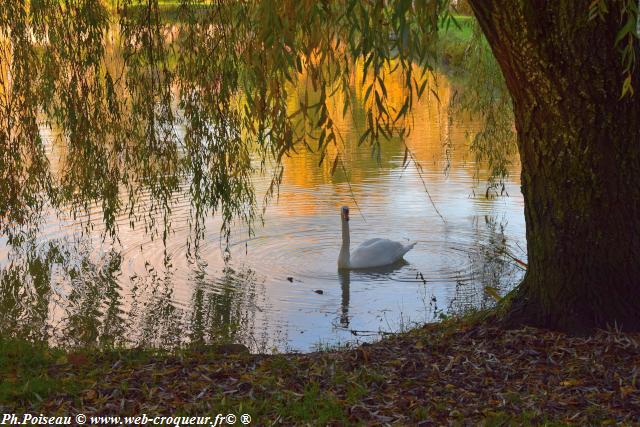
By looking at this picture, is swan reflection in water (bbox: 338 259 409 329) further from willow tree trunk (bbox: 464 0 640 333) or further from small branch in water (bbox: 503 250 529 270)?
willow tree trunk (bbox: 464 0 640 333)

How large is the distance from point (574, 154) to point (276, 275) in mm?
4412

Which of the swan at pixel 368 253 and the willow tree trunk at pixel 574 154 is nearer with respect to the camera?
the willow tree trunk at pixel 574 154

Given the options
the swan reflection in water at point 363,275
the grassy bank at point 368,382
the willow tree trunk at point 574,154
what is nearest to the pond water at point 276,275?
the swan reflection in water at point 363,275

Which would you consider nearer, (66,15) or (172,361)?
(172,361)

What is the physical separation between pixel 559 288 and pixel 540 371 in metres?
0.60

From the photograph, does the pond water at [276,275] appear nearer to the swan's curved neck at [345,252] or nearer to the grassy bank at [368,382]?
the swan's curved neck at [345,252]

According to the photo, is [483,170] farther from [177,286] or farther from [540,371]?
[540,371]

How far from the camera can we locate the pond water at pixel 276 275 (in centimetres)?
697

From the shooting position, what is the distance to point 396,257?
8.84m

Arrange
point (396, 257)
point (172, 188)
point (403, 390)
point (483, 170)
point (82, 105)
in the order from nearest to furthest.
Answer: point (403, 390)
point (82, 105)
point (172, 188)
point (396, 257)
point (483, 170)

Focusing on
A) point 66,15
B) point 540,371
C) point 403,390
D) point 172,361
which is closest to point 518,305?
point 540,371

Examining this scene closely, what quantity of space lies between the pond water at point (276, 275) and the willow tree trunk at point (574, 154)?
149 centimetres

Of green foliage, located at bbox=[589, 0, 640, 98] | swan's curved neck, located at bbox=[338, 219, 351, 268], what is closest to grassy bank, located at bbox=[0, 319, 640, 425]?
green foliage, located at bbox=[589, 0, 640, 98]

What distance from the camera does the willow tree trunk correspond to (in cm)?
423
